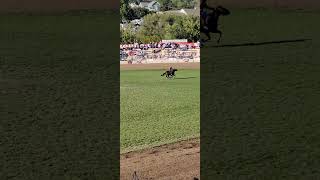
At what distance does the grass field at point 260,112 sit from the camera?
6.79m

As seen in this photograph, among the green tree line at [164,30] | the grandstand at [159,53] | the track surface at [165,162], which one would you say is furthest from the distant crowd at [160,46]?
the track surface at [165,162]

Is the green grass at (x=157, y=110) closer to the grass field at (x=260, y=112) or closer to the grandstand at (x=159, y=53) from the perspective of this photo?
the grass field at (x=260, y=112)

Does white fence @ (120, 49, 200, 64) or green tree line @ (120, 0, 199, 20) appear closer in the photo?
white fence @ (120, 49, 200, 64)

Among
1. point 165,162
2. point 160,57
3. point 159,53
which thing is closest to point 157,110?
point 165,162

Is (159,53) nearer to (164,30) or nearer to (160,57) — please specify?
(160,57)

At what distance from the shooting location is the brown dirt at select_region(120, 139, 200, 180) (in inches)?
260

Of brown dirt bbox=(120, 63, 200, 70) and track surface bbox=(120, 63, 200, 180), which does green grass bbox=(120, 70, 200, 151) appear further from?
brown dirt bbox=(120, 63, 200, 70)

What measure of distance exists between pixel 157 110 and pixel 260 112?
2.12 meters

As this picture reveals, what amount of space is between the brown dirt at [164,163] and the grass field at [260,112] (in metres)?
0.19

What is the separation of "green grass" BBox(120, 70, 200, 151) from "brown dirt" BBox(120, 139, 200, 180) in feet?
1.05

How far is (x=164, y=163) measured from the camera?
705 cm
